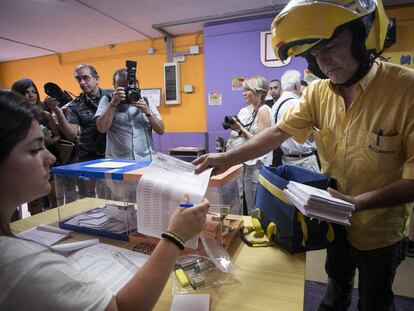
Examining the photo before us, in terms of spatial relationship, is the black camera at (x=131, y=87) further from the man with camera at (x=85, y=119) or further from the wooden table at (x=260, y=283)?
the wooden table at (x=260, y=283)

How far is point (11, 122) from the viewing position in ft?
1.77

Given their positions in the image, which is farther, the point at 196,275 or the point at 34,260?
the point at 196,275

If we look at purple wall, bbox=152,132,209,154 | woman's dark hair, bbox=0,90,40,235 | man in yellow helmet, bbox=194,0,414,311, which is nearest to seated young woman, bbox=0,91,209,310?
woman's dark hair, bbox=0,90,40,235

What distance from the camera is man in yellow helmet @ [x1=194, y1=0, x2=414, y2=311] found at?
2.75 ft

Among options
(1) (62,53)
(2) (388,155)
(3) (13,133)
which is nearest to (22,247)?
(3) (13,133)

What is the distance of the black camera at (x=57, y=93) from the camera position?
7.80ft

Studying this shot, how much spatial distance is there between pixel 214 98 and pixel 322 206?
343cm

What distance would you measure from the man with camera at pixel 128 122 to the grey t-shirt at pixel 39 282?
167 cm

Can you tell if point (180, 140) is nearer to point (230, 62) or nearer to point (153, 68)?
point (153, 68)

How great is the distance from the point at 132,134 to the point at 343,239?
1675 millimetres

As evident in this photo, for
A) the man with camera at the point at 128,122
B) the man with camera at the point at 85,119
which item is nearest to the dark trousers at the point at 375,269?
the man with camera at the point at 128,122

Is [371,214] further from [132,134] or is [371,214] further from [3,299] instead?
[132,134]

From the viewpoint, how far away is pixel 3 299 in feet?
1.51

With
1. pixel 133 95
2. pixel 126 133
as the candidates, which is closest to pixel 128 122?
pixel 126 133
